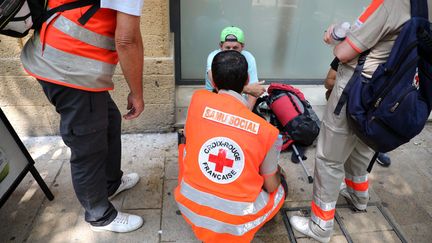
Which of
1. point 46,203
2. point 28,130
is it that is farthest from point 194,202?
point 28,130

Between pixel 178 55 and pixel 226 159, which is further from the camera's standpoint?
pixel 178 55

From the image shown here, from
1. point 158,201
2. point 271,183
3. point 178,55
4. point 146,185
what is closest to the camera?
point 271,183

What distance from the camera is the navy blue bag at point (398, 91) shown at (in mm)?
1461

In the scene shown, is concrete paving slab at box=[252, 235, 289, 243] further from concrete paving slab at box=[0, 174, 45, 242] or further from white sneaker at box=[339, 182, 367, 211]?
concrete paving slab at box=[0, 174, 45, 242]

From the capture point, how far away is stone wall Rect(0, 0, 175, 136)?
2795 mm

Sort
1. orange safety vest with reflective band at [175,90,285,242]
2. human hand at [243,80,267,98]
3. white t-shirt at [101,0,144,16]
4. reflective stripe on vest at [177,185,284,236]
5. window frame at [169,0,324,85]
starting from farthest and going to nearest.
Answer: window frame at [169,0,324,85] < human hand at [243,80,267,98] < reflective stripe on vest at [177,185,284,236] < orange safety vest with reflective band at [175,90,285,242] < white t-shirt at [101,0,144,16]

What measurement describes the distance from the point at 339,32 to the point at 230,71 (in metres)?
0.63

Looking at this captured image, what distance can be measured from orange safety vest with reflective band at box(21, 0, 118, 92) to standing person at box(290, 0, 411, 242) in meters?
1.22

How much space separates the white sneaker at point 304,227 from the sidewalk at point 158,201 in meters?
0.05

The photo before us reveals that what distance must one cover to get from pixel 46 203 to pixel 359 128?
7.37 feet

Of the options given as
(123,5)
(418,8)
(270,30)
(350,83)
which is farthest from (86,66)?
(270,30)

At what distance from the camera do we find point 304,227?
7.24 feet

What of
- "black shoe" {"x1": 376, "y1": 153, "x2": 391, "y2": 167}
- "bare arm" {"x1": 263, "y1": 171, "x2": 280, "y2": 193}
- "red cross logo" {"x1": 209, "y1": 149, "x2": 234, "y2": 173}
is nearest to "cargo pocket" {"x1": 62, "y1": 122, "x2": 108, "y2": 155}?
"red cross logo" {"x1": 209, "y1": 149, "x2": 234, "y2": 173}

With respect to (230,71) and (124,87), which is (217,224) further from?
(124,87)
